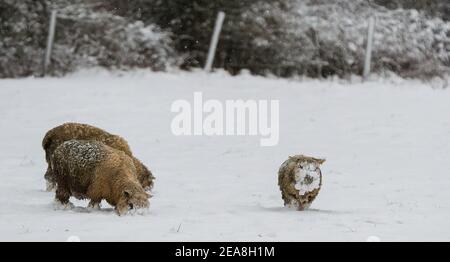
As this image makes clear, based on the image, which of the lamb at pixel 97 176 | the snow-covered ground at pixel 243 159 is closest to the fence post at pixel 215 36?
the snow-covered ground at pixel 243 159

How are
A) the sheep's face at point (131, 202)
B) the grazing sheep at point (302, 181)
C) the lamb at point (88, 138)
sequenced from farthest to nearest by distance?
the lamb at point (88, 138) → the grazing sheep at point (302, 181) → the sheep's face at point (131, 202)

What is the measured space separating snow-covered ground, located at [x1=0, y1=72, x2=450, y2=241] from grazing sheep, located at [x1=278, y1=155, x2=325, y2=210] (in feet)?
0.58

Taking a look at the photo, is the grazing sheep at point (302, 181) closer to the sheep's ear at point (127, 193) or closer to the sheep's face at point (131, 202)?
the sheep's face at point (131, 202)

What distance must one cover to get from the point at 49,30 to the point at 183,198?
15270mm

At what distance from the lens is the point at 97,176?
866cm

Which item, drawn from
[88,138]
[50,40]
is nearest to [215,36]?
[50,40]

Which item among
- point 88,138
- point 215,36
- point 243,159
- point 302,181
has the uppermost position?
point 215,36

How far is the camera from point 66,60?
24.3 m

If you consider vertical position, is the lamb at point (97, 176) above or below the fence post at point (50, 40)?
below

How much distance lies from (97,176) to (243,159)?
19.4 feet

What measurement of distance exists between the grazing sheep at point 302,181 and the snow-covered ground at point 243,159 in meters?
0.18

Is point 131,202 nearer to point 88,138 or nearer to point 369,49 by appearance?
point 88,138

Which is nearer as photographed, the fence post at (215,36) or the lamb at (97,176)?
the lamb at (97,176)

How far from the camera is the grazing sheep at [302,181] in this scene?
29.6 feet
